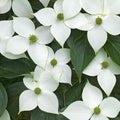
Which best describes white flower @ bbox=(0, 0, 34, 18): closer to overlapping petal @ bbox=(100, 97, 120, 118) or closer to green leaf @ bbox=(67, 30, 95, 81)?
green leaf @ bbox=(67, 30, 95, 81)

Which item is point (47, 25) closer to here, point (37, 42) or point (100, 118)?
point (37, 42)

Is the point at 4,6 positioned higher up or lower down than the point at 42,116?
higher up

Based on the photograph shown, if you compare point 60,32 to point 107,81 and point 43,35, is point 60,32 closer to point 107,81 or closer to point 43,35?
point 43,35

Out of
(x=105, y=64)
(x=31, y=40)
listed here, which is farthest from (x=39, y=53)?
(x=105, y=64)

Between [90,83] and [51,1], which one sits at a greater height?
[51,1]

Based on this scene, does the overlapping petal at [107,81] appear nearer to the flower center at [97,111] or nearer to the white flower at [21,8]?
the flower center at [97,111]

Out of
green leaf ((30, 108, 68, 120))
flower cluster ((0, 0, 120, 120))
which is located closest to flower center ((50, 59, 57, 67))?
flower cluster ((0, 0, 120, 120))

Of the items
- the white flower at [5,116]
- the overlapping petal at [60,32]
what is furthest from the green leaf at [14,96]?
the overlapping petal at [60,32]

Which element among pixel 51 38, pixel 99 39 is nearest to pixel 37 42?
pixel 51 38
